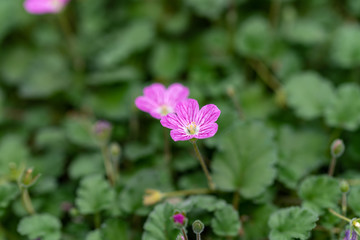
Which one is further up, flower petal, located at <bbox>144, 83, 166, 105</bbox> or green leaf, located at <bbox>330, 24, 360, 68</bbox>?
green leaf, located at <bbox>330, 24, 360, 68</bbox>

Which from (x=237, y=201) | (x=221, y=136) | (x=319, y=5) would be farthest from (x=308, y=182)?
(x=319, y=5)

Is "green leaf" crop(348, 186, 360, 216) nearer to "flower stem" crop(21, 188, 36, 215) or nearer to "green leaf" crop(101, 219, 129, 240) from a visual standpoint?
"green leaf" crop(101, 219, 129, 240)

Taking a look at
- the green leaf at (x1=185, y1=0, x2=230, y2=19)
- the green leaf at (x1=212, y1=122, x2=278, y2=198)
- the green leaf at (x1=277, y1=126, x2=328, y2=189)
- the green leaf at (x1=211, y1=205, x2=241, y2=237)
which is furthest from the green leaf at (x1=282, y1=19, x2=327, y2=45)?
the green leaf at (x1=211, y1=205, x2=241, y2=237)

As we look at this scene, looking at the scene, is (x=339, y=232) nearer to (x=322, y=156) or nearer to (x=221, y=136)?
(x=322, y=156)

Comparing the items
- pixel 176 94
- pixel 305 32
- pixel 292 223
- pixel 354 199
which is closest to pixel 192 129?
pixel 176 94

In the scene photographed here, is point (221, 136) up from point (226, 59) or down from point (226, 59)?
down

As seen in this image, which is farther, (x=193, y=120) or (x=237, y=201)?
(x=237, y=201)

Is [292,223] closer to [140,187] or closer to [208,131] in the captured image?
[208,131]
